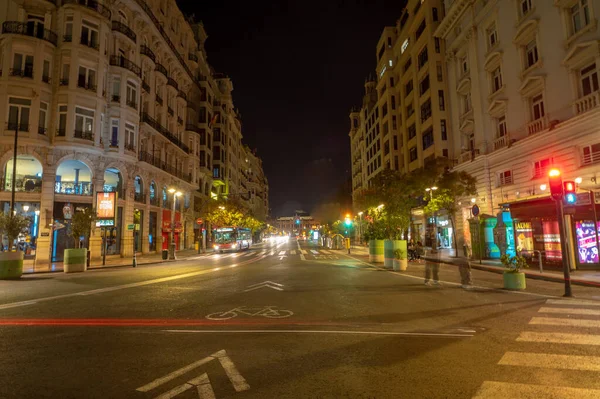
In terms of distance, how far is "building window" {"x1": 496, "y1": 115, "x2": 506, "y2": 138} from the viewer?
85.1ft

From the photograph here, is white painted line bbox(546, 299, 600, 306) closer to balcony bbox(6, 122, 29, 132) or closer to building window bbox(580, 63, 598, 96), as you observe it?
building window bbox(580, 63, 598, 96)

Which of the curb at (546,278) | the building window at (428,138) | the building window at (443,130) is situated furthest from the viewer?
the building window at (428,138)

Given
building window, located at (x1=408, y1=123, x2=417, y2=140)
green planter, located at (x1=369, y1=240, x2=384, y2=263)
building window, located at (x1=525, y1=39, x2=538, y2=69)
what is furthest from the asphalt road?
building window, located at (x1=408, y1=123, x2=417, y2=140)

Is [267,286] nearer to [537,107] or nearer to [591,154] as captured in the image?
[591,154]

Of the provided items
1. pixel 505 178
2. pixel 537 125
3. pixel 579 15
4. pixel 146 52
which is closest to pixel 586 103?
pixel 537 125

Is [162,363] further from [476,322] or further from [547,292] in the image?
[547,292]

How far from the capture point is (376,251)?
2359 centimetres

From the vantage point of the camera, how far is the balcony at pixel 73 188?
92.0 ft

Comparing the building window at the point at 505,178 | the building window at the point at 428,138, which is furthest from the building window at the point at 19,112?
the building window at the point at 428,138

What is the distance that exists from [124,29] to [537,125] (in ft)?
115

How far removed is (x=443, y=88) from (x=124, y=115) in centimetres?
3324

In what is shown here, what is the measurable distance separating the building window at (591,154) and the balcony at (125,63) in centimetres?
3551

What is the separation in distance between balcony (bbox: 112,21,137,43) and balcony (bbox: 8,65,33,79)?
8039mm

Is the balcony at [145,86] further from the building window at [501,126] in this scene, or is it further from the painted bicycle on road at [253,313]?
the painted bicycle on road at [253,313]
